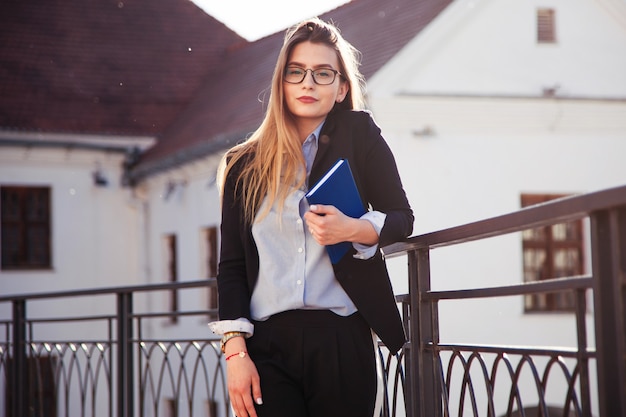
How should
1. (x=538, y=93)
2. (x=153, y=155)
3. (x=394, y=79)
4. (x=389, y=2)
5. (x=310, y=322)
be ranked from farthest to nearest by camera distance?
(x=153, y=155) → (x=389, y=2) → (x=538, y=93) → (x=394, y=79) → (x=310, y=322)

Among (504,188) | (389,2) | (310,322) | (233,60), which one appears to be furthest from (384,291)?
(233,60)

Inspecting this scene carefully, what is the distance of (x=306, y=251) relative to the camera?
2.92 meters

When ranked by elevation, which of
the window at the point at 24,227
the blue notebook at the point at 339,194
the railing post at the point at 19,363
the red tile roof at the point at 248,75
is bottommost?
the railing post at the point at 19,363

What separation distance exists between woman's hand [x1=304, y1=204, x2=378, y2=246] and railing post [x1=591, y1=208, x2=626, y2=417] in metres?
0.65

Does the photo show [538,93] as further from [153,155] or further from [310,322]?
[310,322]

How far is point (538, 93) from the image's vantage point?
61.8 feet

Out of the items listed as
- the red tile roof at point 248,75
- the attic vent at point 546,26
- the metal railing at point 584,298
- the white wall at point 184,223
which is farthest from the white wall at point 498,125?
the metal railing at point 584,298

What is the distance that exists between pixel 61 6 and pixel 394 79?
11523mm

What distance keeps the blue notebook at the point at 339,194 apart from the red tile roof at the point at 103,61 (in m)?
20.6

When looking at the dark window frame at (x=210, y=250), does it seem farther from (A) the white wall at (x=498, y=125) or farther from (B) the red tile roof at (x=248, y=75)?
(A) the white wall at (x=498, y=125)

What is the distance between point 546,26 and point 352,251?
1742 cm

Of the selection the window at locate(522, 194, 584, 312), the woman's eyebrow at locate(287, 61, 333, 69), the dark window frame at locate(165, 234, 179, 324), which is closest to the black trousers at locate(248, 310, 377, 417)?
the woman's eyebrow at locate(287, 61, 333, 69)

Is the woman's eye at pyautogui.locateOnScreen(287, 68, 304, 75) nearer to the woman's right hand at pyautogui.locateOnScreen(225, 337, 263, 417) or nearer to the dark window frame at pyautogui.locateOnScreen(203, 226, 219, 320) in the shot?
the woman's right hand at pyautogui.locateOnScreen(225, 337, 263, 417)

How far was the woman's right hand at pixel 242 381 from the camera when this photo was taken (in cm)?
Result: 285
